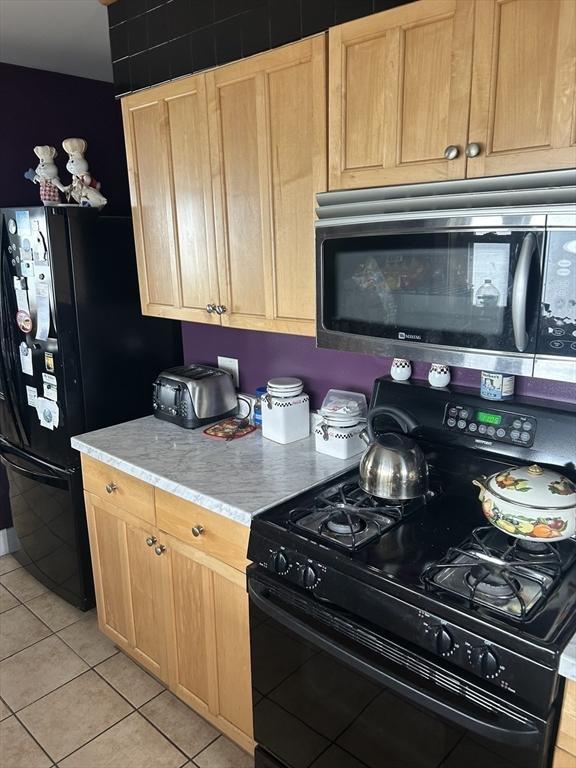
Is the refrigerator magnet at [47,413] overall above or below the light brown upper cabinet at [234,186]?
below

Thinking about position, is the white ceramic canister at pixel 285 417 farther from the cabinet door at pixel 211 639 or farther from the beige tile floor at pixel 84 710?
the beige tile floor at pixel 84 710

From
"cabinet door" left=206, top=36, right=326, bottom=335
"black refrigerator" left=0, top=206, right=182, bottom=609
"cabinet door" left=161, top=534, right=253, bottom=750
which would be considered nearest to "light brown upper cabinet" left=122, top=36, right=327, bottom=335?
"cabinet door" left=206, top=36, right=326, bottom=335

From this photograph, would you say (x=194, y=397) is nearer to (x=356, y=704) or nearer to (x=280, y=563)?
(x=280, y=563)

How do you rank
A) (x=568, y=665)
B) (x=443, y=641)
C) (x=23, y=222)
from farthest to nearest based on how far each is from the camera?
(x=23, y=222) → (x=443, y=641) → (x=568, y=665)

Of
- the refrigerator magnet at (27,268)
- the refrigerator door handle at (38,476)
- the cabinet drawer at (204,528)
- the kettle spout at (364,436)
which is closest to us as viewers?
the cabinet drawer at (204,528)

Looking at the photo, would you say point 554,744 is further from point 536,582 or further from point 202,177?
point 202,177

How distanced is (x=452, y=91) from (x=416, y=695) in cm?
129

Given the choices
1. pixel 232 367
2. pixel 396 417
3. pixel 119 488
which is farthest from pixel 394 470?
pixel 232 367

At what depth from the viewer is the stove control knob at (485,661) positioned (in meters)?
1.07

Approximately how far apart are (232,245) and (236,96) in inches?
17.7

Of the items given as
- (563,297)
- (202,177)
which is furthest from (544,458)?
(202,177)

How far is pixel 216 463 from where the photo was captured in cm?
191

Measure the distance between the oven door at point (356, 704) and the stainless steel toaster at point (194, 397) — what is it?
0.85 metres

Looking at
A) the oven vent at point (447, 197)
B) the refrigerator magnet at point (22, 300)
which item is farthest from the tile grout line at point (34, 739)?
the oven vent at point (447, 197)
